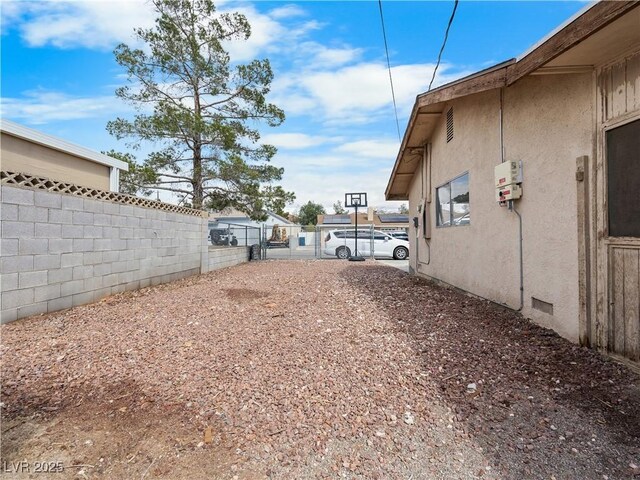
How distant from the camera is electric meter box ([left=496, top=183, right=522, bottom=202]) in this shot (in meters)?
4.04

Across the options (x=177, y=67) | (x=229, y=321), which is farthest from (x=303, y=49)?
(x=177, y=67)

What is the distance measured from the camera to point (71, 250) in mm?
5145

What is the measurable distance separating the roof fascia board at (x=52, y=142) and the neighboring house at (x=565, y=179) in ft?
25.0

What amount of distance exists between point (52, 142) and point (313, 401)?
26.7 feet

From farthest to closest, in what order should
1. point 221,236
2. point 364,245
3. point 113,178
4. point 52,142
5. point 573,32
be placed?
1. point 364,245
2. point 221,236
3. point 113,178
4. point 52,142
5. point 573,32

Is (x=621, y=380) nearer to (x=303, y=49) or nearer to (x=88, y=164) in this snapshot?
(x=303, y=49)

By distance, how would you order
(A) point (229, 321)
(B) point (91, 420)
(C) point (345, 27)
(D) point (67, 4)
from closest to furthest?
(B) point (91, 420)
(A) point (229, 321)
(D) point (67, 4)
(C) point (345, 27)

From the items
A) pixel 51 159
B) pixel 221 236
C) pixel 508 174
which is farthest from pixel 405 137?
pixel 51 159

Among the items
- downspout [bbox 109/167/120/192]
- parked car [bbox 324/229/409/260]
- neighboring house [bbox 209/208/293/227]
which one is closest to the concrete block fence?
downspout [bbox 109/167/120/192]

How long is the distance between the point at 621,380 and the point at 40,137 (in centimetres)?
965

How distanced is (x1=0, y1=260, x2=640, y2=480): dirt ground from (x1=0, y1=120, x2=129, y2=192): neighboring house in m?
4.23

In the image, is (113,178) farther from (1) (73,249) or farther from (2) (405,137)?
(2) (405,137)

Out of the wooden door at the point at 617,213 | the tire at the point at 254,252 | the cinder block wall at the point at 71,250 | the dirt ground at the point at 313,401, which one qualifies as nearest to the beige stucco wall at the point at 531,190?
the wooden door at the point at 617,213

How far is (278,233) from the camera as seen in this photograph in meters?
23.3
